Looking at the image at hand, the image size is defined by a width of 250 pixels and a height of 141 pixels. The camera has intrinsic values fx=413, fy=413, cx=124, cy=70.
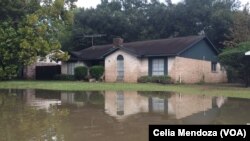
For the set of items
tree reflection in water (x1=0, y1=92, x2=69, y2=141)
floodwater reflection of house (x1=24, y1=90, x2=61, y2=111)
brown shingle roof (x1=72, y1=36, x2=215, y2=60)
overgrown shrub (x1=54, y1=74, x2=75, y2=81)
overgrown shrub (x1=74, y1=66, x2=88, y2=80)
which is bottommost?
tree reflection in water (x1=0, y1=92, x2=69, y2=141)

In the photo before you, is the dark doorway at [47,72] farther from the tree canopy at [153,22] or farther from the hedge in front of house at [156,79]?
the hedge in front of house at [156,79]

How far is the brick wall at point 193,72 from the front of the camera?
36.6 m

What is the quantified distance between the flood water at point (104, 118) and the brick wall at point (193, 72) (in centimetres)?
Result: 1681

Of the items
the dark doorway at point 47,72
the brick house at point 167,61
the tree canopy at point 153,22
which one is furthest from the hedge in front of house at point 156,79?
the tree canopy at point 153,22

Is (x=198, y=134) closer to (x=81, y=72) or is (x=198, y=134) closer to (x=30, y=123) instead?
(x=30, y=123)

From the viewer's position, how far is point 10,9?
36.2 m

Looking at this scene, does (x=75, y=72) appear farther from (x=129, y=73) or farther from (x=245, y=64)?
(x=245, y=64)

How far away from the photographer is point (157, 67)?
38.0 meters

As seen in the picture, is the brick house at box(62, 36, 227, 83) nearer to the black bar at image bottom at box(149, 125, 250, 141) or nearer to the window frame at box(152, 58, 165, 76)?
the window frame at box(152, 58, 165, 76)

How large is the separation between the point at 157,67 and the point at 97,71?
658 cm

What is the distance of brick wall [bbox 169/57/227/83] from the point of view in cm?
3659

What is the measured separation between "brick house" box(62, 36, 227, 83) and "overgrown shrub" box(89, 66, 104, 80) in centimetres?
55

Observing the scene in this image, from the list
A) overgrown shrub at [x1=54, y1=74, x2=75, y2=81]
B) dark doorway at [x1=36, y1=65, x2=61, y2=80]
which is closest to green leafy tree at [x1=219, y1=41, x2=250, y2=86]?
overgrown shrub at [x1=54, y1=74, x2=75, y2=81]

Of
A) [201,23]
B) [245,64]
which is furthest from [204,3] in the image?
[245,64]
